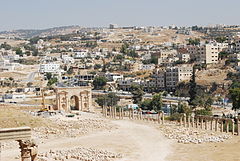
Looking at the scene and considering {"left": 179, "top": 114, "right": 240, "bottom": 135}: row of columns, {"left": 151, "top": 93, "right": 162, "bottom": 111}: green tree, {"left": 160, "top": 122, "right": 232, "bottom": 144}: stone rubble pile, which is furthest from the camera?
{"left": 151, "top": 93, "right": 162, "bottom": 111}: green tree

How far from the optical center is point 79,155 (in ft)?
99.6

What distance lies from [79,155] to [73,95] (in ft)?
99.2

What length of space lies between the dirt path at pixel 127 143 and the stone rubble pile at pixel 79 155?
1.07 m

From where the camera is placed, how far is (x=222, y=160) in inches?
1124

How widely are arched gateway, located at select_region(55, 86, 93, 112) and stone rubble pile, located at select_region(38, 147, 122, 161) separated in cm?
Result: 2764

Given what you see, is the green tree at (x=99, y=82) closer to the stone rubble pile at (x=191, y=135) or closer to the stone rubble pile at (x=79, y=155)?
the stone rubble pile at (x=191, y=135)

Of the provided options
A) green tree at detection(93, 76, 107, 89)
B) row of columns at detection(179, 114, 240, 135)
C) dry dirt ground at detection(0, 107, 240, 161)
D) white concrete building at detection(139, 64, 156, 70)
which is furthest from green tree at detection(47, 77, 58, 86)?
row of columns at detection(179, 114, 240, 135)

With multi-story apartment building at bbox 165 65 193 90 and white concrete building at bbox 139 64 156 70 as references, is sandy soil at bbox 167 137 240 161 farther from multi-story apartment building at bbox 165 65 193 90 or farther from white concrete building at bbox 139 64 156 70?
white concrete building at bbox 139 64 156 70

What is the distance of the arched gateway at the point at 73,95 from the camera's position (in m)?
59.6

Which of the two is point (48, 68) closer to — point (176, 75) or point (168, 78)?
point (168, 78)

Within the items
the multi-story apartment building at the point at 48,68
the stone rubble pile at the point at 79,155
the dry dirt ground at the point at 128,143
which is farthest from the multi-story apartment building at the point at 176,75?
the stone rubble pile at the point at 79,155

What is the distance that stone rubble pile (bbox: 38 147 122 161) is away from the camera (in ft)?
96.3

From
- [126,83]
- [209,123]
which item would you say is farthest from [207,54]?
[209,123]

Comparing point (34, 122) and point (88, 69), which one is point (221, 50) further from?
point (34, 122)
